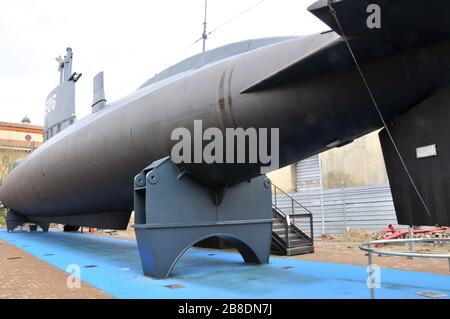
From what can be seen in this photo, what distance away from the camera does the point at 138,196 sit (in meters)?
7.07

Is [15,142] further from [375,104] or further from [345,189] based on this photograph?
[375,104]

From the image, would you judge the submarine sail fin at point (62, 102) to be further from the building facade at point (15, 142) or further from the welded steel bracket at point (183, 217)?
the building facade at point (15, 142)

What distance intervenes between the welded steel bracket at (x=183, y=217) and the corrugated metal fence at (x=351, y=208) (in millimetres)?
9942

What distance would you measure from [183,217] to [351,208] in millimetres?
12750

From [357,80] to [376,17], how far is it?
3.53 ft

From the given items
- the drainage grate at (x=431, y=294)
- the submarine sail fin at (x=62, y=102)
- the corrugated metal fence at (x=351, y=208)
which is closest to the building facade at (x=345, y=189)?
the corrugated metal fence at (x=351, y=208)

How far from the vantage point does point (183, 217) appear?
7039 mm

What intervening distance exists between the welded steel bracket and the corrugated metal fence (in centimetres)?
994

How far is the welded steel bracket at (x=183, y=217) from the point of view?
263 inches

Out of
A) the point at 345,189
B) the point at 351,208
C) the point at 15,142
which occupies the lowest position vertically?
the point at 351,208

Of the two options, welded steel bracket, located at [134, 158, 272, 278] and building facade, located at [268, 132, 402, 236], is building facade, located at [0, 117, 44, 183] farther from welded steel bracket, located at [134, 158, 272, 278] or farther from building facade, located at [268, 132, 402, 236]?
welded steel bracket, located at [134, 158, 272, 278]

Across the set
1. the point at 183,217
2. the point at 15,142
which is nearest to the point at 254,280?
the point at 183,217
